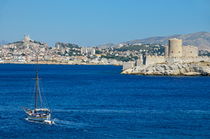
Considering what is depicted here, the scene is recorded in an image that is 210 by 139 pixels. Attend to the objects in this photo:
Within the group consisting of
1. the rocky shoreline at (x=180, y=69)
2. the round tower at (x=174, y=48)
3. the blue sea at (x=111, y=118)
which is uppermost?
the round tower at (x=174, y=48)

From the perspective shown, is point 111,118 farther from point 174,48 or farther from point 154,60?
point 174,48

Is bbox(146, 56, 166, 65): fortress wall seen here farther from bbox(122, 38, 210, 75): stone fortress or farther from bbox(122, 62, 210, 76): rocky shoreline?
bbox(122, 62, 210, 76): rocky shoreline

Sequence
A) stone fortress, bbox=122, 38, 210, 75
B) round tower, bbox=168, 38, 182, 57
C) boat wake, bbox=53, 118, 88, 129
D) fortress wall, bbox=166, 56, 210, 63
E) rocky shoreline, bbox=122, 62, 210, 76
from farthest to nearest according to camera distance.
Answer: round tower, bbox=168, 38, 182, 57 → fortress wall, bbox=166, 56, 210, 63 → stone fortress, bbox=122, 38, 210, 75 → rocky shoreline, bbox=122, 62, 210, 76 → boat wake, bbox=53, 118, 88, 129

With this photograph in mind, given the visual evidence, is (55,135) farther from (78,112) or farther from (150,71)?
(150,71)

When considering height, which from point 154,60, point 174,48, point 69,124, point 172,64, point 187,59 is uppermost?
point 174,48

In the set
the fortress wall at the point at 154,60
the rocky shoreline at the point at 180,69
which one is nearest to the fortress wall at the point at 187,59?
the fortress wall at the point at 154,60

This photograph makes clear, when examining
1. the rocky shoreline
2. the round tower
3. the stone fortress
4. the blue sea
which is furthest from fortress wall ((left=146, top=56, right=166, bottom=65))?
the blue sea

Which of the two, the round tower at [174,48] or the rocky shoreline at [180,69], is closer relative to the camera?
the rocky shoreline at [180,69]

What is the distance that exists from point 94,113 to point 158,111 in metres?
5.02

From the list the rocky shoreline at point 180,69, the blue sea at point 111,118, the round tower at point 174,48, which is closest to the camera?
the blue sea at point 111,118

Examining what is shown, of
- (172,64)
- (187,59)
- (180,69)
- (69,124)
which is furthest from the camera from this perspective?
(187,59)

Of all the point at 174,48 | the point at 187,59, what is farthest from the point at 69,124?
the point at 174,48

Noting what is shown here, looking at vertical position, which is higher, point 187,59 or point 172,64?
point 187,59

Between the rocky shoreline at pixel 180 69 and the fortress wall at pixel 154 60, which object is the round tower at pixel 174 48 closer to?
the fortress wall at pixel 154 60
